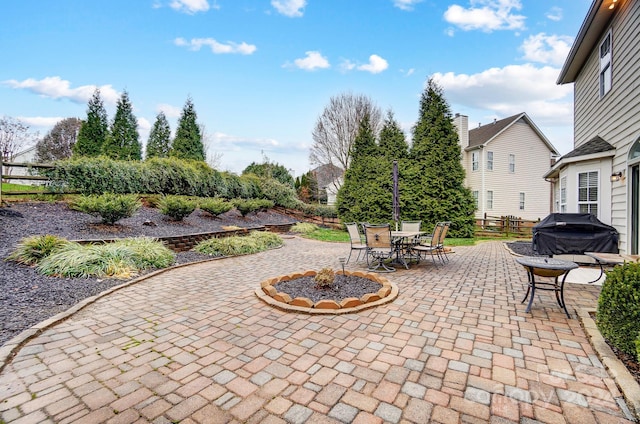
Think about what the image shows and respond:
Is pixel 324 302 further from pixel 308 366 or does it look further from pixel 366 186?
pixel 366 186

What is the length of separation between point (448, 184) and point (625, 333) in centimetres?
1068

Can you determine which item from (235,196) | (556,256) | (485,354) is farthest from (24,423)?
(235,196)

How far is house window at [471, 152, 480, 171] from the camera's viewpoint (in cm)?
1795

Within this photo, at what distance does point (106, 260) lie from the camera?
5227 millimetres

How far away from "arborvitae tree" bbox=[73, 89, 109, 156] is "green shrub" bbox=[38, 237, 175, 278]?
15560 millimetres

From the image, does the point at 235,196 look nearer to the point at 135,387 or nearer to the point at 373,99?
the point at 373,99

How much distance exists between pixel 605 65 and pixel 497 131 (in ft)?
39.3

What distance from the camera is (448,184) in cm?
1245

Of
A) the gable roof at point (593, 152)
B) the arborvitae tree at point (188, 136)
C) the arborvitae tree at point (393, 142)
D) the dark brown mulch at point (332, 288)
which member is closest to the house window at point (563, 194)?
the gable roof at point (593, 152)

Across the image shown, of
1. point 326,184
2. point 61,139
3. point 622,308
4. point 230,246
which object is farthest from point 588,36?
point 61,139

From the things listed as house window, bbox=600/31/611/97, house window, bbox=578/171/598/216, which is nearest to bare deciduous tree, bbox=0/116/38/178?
house window, bbox=578/171/598/216

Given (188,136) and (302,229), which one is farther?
(188,136)

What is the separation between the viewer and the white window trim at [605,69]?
6387 millimetres

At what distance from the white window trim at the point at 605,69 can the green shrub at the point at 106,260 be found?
1053 cm
